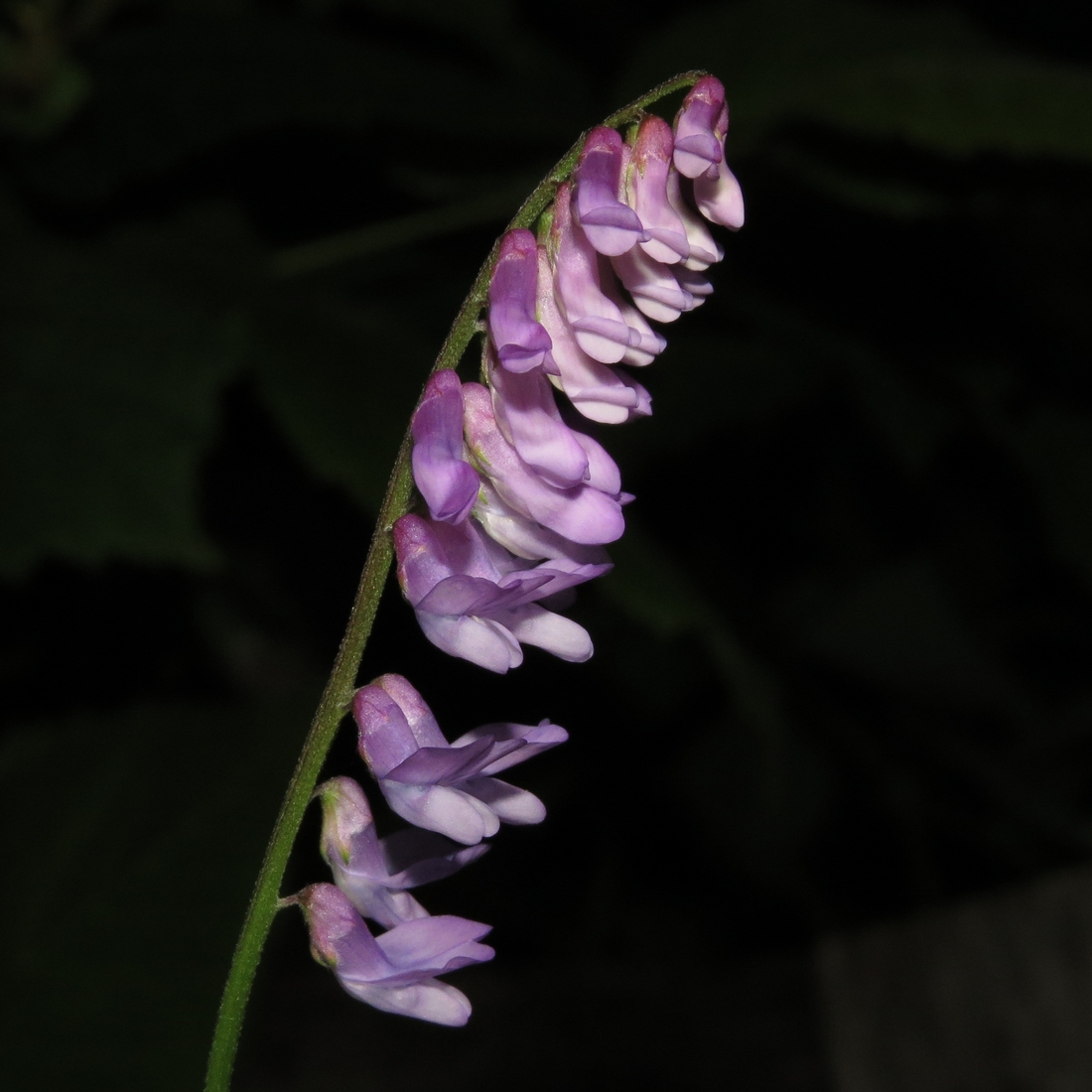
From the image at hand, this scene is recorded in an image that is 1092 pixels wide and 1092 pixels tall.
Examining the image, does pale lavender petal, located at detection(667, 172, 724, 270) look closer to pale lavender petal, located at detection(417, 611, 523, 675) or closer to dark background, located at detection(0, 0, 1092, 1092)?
pale lavender petal, located at detection(417, 611, 523, 675)

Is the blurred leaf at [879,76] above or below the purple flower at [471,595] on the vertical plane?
above

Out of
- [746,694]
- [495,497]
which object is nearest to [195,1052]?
[746,694]

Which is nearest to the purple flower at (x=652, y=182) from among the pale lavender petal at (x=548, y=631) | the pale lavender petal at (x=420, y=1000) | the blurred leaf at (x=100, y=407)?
the pale lavender petal at (x=548, y=631)

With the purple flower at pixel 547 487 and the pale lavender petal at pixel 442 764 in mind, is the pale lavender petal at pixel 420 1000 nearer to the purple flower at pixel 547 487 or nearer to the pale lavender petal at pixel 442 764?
the pale lavender petal at pixel 442 764

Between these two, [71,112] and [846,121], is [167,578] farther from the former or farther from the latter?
[846,121]

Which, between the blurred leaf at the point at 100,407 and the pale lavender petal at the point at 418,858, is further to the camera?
the blurred leaf at the point at 100,407

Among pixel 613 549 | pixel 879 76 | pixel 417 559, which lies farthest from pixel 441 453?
pixel 879 76

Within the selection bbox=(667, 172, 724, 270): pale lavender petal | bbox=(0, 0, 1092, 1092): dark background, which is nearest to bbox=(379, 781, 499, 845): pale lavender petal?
bbox=(667, 172, 724, 270): pale lavender petal
